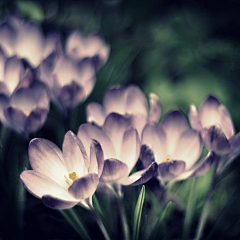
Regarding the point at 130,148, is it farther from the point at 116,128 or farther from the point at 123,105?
the point at 123,105

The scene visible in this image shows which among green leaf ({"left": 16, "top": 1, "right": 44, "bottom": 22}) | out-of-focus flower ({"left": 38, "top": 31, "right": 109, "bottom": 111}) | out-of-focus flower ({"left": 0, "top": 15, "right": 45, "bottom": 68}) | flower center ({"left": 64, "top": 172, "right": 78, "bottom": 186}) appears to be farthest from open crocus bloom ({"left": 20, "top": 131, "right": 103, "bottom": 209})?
green leaf ({"left": 16, "top": 1, "right": 44, "bottom": 22})

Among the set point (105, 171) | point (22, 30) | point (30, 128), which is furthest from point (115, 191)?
point (22, 30)

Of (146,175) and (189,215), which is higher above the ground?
(146,175)

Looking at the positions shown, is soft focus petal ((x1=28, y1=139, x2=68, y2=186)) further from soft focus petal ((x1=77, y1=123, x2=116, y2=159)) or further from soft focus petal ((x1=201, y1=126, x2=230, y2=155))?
soft focus petal ((x1=201, y1=126, x2=230, y2=155))

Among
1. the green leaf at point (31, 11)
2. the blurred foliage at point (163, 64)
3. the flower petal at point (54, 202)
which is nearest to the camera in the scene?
the flower petal at point (54, 202)

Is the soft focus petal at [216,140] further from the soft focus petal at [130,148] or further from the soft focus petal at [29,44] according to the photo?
the soft focus petal at [29,44]

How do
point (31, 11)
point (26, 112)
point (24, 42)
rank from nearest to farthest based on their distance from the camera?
point (26, 112)
point (24, 42)
point (31, 11)

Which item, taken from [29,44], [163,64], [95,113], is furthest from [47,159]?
[163,64]

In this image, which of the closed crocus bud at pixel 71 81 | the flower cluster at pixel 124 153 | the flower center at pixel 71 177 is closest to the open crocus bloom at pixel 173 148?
the flower cluster at pixel 124 153
